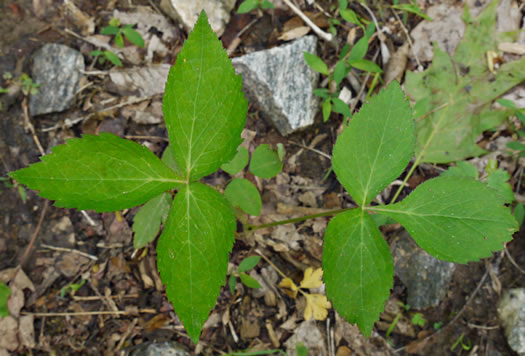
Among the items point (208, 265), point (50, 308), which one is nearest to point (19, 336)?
→ point (50, 308)

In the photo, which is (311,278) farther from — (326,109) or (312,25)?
(312,25)

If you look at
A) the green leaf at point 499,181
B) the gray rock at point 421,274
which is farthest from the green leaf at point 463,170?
the gray rock at point 421,274

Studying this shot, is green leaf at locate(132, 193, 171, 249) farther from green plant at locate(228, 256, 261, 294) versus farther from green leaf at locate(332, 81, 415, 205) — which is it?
Result: green leaf at locate(332, 81, 415, 205)

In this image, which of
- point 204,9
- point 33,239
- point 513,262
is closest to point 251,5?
point 204,9

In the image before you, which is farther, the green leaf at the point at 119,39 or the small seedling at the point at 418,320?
the green leaf at the point at 119,39

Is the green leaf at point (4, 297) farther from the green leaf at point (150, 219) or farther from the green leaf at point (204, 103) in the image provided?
the green leaf at point (204, 103)

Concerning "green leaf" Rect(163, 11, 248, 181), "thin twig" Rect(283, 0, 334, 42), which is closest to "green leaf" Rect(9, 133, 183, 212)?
"green leaf" Rect(163, 11, 248, 181)
